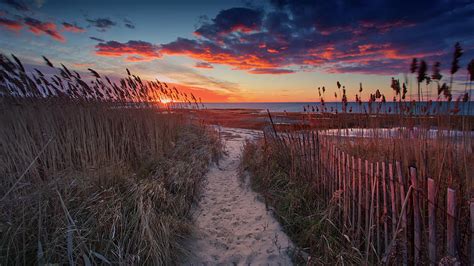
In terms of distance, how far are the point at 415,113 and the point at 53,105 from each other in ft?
21.7

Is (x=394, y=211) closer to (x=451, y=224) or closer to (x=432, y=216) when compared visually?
(x=432, y=216)

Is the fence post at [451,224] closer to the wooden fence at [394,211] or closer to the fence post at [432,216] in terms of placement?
the wooden fence at [394,211]

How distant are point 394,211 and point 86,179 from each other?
3.71 meters

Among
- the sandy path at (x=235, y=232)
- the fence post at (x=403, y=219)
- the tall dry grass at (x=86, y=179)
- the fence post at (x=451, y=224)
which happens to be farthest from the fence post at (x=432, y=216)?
the tall dry grass at (x=86, y=179)

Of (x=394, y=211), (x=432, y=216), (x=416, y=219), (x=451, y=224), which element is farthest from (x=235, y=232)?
(x=451, y=224)

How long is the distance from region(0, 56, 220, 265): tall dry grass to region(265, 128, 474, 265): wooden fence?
2.21 metres

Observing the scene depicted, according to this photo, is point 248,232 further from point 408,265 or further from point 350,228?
point 408,265

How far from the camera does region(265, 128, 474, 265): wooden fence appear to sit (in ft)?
6.13

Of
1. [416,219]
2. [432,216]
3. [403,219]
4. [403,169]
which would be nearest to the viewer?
[432,216]

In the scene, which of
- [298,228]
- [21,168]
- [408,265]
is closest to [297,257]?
[298,228]

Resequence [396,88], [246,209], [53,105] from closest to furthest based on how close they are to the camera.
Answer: [396,88] → [246,209] → [53,105]

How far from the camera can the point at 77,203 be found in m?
2.88

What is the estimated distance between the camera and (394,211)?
7.35 feet

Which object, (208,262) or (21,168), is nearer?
(208,262)
